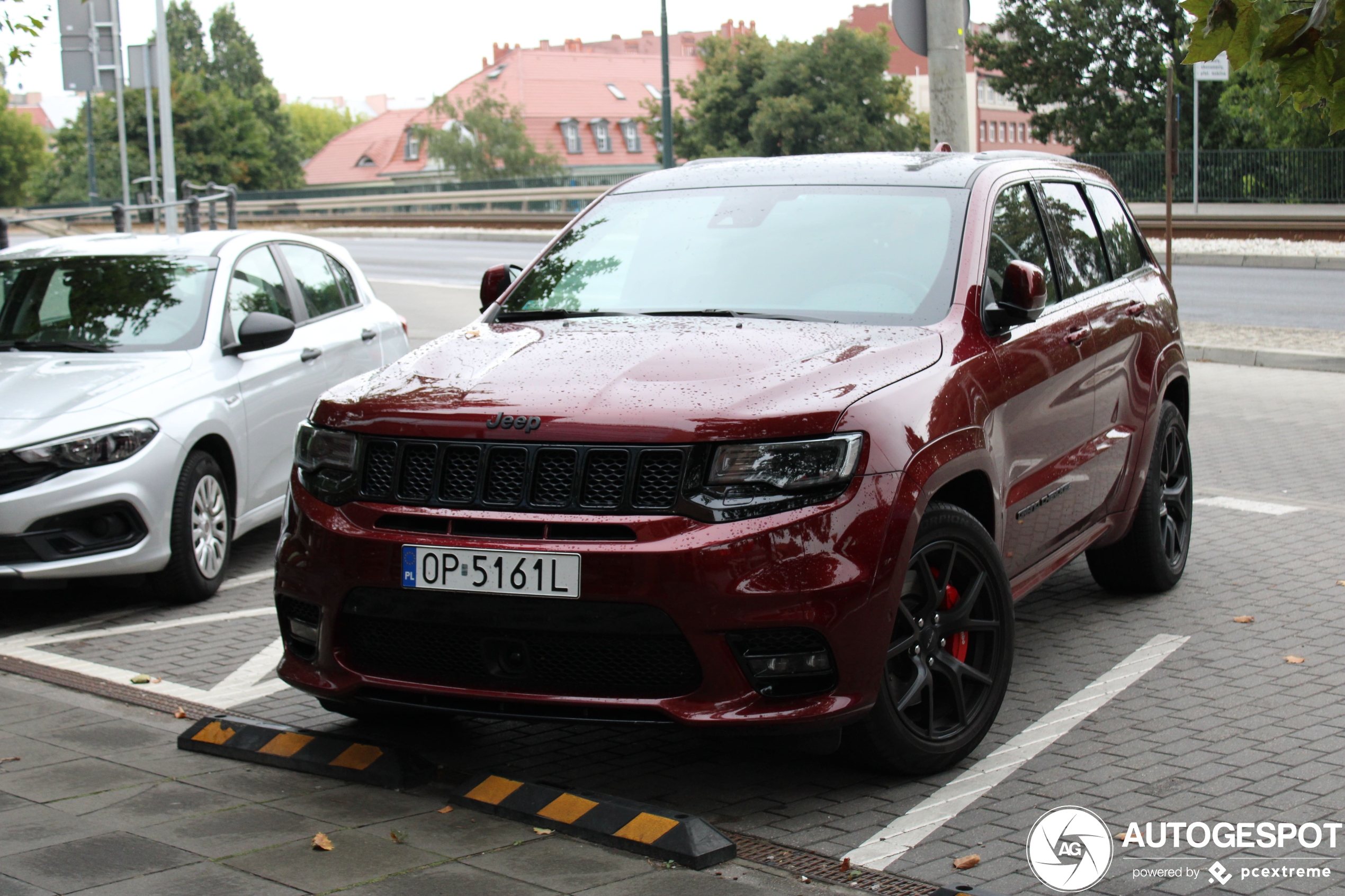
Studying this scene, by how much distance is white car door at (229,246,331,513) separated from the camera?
299 inches

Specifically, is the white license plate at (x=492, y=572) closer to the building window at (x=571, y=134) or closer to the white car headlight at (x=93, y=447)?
the white car headlight at (x=93, y=447)

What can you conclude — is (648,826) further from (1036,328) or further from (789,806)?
(1036,328)

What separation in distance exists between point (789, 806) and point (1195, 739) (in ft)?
4.51

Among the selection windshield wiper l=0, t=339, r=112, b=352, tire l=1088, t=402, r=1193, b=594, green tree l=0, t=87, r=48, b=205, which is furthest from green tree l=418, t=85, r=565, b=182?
tire l=1088, t=402, r=1193, b=594

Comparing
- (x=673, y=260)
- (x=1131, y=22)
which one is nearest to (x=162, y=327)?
(x=673, y=260)

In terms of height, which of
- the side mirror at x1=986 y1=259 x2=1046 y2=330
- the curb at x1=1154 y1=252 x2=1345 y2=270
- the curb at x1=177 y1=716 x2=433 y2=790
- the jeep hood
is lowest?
the curb at x1=177 y1=716 x2=433 y2=790

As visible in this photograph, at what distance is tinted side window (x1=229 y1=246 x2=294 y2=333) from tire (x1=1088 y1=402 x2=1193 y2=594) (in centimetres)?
426

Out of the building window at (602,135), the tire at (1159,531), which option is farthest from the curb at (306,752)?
the building window at (602,135)

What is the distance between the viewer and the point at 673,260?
5332 millimetres

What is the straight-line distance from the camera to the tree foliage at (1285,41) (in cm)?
306

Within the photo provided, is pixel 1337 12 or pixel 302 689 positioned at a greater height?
pixel 1337 12

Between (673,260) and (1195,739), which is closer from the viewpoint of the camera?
(1195,739)

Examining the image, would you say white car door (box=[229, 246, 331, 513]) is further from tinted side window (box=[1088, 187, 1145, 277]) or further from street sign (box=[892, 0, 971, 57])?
street sign (box=[892, 0, 971, 57])

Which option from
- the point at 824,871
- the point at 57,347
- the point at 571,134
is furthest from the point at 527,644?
the point at 571,134
